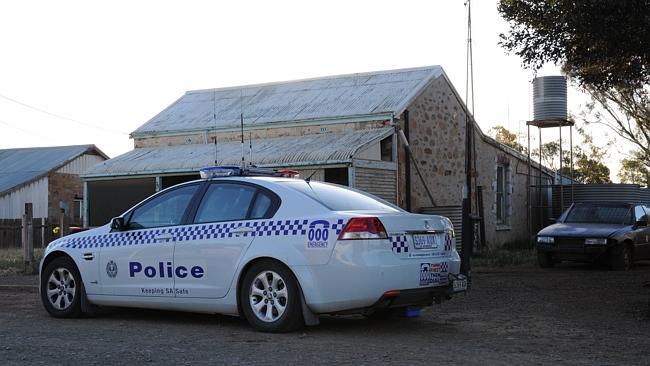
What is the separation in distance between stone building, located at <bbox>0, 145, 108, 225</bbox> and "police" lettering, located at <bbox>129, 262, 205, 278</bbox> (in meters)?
27.9

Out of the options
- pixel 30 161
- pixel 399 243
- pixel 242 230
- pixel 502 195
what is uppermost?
pixel 30 161

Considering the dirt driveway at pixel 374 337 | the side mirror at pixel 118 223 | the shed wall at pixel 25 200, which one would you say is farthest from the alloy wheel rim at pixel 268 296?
the shed wall at pixel 25 200

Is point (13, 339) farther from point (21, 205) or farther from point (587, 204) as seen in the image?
point (21, 205)

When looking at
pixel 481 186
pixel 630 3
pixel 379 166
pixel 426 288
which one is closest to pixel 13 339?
pixel 426 288

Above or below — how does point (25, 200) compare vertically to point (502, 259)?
above

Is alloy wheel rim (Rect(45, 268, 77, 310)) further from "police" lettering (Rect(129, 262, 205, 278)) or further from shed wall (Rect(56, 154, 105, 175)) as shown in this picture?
shed wall (Rect(56, 154, 105, 175))

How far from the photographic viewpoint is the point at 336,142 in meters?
18.9

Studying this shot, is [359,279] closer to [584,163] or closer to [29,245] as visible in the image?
[29,245]

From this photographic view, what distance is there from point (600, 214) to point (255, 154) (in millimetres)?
7859

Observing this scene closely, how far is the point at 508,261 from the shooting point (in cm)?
1747

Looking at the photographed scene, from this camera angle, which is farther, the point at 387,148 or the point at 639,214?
the point at 387,148

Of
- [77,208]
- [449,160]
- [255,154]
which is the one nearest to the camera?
[255,154]

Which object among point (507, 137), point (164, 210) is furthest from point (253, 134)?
point (507, 137)

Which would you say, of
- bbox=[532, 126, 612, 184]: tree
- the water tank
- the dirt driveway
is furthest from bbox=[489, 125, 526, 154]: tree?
the dirt driveway
